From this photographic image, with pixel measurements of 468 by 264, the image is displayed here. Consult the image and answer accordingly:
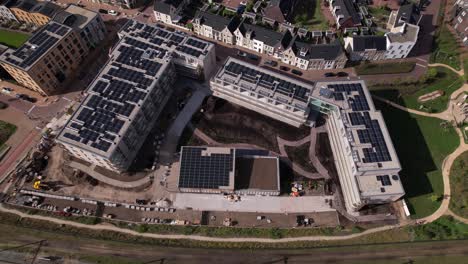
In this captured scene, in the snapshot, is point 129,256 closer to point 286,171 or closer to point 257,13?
point 286,171

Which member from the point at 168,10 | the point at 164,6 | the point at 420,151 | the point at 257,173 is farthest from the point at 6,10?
the point at 420,151

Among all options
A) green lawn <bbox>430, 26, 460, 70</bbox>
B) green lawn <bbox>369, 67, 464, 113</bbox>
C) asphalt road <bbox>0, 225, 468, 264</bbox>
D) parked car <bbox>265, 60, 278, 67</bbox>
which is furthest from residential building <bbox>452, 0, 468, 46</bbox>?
asphalt road <bbox>0, 225, 468, 264</bbox>

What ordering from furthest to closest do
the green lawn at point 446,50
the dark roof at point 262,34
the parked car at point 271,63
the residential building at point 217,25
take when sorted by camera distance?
the residential building at point 217,25 → the parked car at point 271,63 → the green lawn at point 446,50 → the dark roof at point 262,34

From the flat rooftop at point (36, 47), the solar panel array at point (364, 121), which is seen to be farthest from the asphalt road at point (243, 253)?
the flat rooftop at point (36, 47)

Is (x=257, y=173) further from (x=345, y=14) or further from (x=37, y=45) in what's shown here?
(x=37, y=45)

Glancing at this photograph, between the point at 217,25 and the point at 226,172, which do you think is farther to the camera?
the point at 217,25

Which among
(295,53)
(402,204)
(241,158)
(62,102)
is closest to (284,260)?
(241,158)

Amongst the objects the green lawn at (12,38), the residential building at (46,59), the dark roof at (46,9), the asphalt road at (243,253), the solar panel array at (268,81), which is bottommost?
the asphalt road at (243,253)

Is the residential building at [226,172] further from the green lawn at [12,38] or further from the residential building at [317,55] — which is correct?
the green lawn at [12,38]
